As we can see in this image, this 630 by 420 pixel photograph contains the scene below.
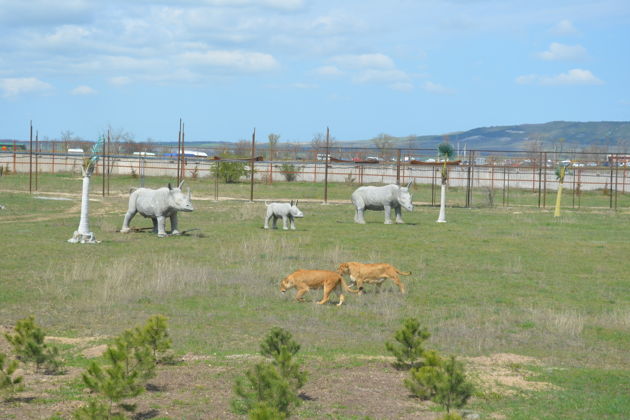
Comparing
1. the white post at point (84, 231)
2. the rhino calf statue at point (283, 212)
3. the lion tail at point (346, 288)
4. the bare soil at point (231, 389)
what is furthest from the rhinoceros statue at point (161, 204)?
the bare soil at point (231, 389)

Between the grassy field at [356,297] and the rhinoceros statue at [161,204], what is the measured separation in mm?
583

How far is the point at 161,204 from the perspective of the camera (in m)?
23.4

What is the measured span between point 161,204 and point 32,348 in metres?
15.0

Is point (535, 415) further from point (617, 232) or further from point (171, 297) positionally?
point (617, 232)

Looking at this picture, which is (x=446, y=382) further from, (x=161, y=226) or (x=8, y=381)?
(x=161, y=226)

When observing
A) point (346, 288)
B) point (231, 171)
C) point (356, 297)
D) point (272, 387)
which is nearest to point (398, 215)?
point (356, 297)

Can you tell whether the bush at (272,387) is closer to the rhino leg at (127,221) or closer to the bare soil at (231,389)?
the bare soil at (231,389)

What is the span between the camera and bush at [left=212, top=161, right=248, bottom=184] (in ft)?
168

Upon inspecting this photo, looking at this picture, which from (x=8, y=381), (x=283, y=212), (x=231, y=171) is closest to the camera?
(x=8, y=381)

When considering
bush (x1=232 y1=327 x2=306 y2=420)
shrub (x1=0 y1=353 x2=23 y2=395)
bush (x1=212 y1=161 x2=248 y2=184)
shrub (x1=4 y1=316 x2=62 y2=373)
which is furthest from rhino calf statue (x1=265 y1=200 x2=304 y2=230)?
bush (x1=212 y1=161 x2=248 y2=184)

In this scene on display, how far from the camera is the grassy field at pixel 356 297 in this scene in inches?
370

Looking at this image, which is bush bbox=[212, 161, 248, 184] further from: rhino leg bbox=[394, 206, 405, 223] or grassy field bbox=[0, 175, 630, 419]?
grassy field bbox=[0, 175, 630, 419]

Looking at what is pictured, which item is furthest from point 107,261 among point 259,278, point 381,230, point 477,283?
point 381,230

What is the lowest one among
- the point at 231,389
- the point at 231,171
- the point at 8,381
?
the point at 231,389
